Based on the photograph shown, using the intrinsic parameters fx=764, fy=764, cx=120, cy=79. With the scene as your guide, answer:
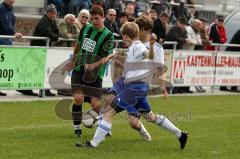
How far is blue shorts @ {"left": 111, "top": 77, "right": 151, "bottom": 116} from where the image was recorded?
37.4 feet

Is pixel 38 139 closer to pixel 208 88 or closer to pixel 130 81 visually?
pixel 130 81

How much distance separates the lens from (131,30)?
11.1m

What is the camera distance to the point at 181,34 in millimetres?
21406

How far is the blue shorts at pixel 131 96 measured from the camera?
11.4 meters

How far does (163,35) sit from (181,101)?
2.37 meters

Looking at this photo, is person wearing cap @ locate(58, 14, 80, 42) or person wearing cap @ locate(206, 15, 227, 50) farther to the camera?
person wearing cap @ locate(206, 15, 227, 50)

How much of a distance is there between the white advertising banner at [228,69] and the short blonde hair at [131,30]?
11.7 m

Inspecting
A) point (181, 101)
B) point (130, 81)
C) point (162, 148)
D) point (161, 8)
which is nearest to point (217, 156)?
point (162, 148)

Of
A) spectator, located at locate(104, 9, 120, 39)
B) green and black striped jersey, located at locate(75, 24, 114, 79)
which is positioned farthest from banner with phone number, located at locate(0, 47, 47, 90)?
green and black striped jersey, located at locate(75, 24, 114, 79)

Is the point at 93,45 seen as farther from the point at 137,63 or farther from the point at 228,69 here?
the point at 228,69

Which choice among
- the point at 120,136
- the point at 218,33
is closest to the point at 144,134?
the point at 120,136

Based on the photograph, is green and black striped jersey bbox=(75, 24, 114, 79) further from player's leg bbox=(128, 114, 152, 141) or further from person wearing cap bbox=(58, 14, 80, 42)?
person wearing cap bbox=(58, 14, 80, 42)

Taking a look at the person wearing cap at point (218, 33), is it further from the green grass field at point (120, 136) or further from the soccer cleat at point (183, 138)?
the soccer cleat at point (183, 138)

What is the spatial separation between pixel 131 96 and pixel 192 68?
34.5ft
